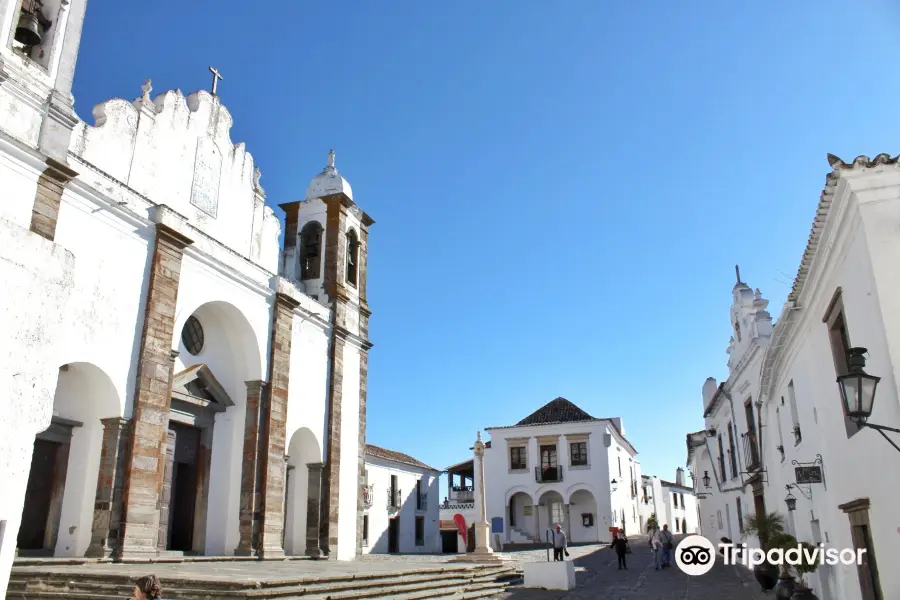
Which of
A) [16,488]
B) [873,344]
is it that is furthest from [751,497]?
[16,488]

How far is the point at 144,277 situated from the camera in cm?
1138

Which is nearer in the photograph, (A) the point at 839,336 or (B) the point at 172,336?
(A) the point at 839,336

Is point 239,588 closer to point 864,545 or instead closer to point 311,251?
point 864,545

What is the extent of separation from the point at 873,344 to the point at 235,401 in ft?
37.4

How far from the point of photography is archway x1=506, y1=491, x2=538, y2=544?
33219mm

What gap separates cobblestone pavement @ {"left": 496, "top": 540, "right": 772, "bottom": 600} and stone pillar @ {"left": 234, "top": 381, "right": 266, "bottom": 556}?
4.89 m

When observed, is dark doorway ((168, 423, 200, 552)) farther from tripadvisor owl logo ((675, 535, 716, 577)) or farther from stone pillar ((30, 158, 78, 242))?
tripadvisor owl logo ((675, 535, 716, 577))

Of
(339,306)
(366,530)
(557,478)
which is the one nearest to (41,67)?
(339,306)

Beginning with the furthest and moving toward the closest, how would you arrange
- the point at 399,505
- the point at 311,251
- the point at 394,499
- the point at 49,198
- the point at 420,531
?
the point at 420,531, the point at 399,505, the point at 394,499, the point at 311,251, the point at 49,198

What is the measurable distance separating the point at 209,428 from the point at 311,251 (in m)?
5.62

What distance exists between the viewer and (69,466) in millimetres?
10680

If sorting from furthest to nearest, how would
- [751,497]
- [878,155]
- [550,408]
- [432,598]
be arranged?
[550,408] → [751,497] → [432,598] → [878,155]

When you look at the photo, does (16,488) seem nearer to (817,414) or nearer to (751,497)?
(817,414)

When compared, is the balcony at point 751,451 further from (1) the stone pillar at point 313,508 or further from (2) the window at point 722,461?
(1) the stone pillar at point 313,508
